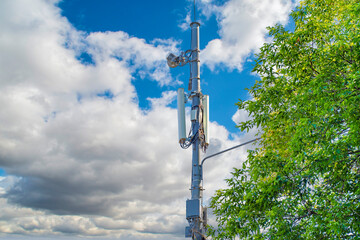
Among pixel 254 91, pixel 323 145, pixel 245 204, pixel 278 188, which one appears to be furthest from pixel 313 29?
pixel 245 204

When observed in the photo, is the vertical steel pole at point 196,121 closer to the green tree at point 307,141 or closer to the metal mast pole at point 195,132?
the metal mast pole at point 195,132

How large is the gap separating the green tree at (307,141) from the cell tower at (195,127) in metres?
1.44

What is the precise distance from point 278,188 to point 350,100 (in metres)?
2.94

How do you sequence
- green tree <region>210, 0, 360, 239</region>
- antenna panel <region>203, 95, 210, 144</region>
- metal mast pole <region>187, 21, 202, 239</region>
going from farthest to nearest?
antenna panel <region>203, 95, 210, 144</region> < metal mast pole <region>187, 21, 202, 239</region> < green tree <region>210, 0, 360, 239</region>

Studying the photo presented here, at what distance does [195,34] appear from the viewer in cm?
1515

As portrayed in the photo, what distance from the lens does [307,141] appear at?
7996 mm

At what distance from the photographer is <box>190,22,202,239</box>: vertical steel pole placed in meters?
11.9

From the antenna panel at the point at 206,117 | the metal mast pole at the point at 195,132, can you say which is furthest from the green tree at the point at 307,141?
the antenna panel at the point at 206,117

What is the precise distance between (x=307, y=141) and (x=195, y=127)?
6.24 meters

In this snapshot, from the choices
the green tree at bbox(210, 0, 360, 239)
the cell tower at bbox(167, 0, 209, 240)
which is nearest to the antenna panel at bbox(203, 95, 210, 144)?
the cell tower at bbox(167, 0, 209, 240)

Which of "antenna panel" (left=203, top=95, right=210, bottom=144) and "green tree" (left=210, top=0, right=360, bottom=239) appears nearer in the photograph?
"green tree" (left=210, top=0, right=360, bottom=239)

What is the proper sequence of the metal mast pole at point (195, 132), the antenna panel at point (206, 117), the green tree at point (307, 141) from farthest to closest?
the antenna panel at point (206, 117) < the metal mast pole at point (195, 132) < the green tree at point (307, 141)

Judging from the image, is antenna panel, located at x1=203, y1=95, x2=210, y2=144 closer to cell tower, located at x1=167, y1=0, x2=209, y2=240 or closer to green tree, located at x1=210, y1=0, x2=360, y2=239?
cell tower, located at x1=167, y1=0, x2=209, y2=240

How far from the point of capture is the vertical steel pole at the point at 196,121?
1193 cm
